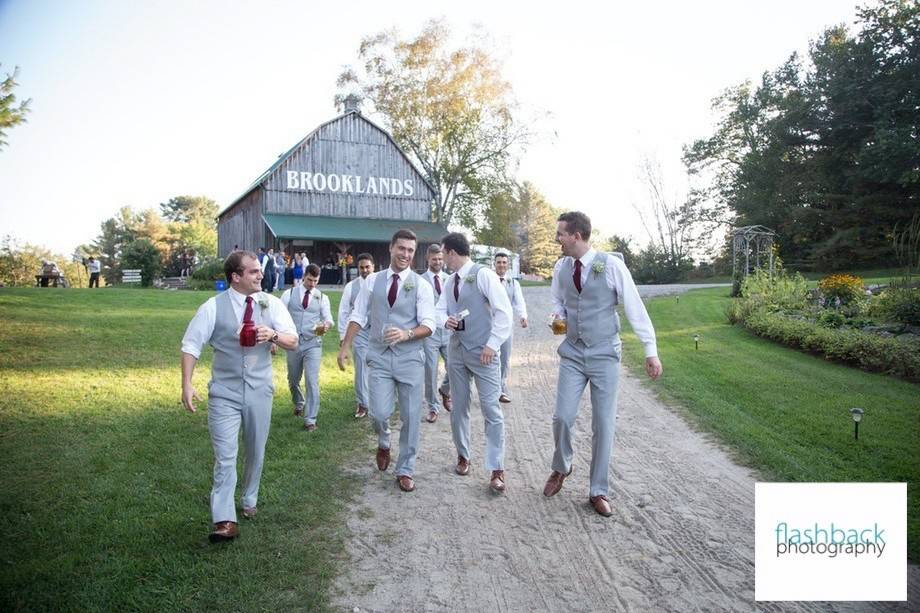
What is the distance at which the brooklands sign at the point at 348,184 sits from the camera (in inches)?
1203

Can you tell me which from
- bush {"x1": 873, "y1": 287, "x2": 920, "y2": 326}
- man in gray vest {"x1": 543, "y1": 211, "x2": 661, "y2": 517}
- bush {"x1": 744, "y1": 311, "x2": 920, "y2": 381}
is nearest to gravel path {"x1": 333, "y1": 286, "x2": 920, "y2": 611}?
man in gray vest {"x1": 543, "y1": 211, "x2": 661, "y2": 517}

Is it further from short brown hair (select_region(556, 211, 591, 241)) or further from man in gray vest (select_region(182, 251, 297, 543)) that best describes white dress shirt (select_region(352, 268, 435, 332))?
short brown hair (select_region(556, 211, 591, 241))

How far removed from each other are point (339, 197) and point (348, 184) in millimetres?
852

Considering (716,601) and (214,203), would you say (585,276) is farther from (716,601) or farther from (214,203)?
(214,203)

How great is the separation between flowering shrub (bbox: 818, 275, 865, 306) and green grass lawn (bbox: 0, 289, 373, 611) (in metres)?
13.4

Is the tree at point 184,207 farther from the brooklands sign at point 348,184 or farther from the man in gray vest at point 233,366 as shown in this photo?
the man in gray vest at point 233,366

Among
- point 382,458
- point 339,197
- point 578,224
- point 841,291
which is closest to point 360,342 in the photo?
point 382,458

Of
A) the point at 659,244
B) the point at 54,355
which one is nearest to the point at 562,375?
the point at 54,355

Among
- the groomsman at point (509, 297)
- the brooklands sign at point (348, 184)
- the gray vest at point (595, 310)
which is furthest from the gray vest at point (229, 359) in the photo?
the brooklands sign at point (348, 184)

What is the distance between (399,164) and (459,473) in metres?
28.9

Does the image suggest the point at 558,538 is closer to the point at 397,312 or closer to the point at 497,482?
the point at 497,482

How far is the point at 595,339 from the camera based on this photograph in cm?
491

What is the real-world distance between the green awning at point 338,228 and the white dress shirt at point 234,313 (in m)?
24.3

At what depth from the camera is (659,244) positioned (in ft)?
163
